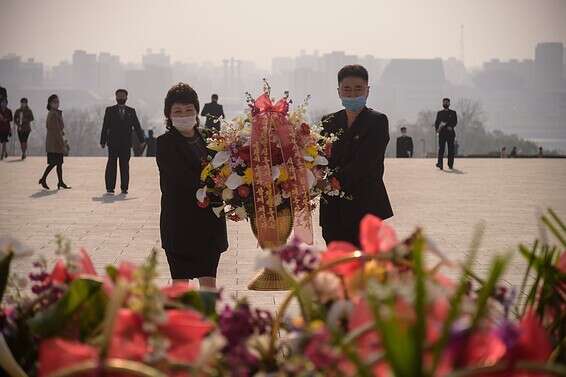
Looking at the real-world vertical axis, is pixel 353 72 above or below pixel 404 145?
above

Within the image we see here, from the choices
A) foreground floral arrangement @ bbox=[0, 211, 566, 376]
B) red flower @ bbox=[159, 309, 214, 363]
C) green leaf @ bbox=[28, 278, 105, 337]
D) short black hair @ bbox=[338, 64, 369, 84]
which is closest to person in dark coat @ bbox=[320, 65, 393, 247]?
short black hair @ bbox=[338, 64, 369, 84]

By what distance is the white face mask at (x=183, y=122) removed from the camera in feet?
22.7

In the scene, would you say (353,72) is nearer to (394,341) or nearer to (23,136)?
(394,341)

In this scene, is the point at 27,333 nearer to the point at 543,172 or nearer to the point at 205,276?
the point at 205,276

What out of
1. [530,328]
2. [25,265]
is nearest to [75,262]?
[530,328]

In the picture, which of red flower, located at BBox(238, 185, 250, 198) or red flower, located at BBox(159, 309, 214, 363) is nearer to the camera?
red flower, located at BBox(159, 309, 214, 363)

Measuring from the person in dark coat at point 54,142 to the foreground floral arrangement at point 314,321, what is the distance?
17672mm

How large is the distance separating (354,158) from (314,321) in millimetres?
5650

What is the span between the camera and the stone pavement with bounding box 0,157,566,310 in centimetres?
1061

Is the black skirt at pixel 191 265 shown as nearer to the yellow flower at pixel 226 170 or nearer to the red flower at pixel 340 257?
the yellow flower at pixel 226 170

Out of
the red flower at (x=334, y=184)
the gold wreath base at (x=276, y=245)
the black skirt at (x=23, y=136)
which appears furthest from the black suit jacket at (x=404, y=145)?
the red flower at (x=334, y=184)

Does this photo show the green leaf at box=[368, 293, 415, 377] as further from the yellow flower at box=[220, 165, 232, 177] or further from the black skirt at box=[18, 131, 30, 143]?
the black skirt at box=[18, 131, 30, 143]

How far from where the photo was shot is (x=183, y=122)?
6926mm

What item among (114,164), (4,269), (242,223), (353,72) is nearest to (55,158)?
(114,164)
